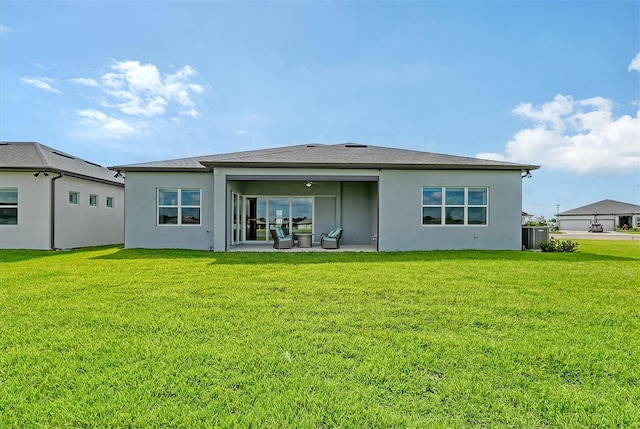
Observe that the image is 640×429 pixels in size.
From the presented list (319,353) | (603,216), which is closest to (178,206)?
(319,353)

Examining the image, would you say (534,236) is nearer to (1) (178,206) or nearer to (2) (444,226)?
(2) (444,226)

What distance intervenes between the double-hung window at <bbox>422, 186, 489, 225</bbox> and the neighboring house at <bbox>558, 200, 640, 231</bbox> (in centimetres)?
5273

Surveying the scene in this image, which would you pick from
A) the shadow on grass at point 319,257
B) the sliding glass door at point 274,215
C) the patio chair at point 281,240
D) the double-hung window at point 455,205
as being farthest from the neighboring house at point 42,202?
the double-hung window at point 455,205

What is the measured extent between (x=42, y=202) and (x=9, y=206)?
1506 mm

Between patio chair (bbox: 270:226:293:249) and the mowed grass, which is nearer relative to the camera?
the mowed grass

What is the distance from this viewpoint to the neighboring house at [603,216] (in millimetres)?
49500

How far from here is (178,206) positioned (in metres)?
13.3

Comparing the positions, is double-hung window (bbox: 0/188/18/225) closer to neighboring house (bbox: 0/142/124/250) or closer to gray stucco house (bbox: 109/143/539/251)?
neighboring house (bbox: 0/142/124/250)

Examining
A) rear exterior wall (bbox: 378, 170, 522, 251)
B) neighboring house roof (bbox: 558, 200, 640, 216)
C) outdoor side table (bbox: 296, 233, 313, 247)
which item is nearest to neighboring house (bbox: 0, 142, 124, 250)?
outdoor side table (bbox: 296, 233, 313, 247)

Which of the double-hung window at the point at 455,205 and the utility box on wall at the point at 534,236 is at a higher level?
the double-hung window at the point at 455,205

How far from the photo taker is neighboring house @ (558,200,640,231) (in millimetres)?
49500

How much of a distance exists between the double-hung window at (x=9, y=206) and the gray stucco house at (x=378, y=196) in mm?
4851

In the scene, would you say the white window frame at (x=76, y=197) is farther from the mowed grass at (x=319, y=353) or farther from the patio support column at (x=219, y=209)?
the mowed grass at (x=319, y=353)

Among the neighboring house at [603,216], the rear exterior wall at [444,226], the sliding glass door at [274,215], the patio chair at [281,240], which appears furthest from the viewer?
the neighboring house at [603,216]
